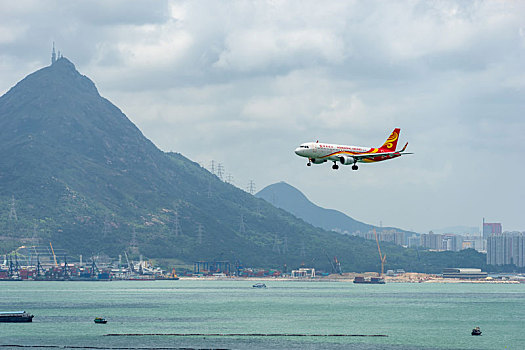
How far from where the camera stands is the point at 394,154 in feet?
630

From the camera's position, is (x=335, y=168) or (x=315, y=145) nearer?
(x=335, y=168)

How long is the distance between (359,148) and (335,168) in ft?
79.4

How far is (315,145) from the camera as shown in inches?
7372

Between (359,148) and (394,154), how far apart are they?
26.6 ft

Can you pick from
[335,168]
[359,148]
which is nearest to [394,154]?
[359,148]

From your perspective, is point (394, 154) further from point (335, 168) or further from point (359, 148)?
point (335, 168)

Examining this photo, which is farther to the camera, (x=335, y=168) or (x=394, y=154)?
(x=394, y=154)

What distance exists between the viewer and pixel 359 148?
195 m

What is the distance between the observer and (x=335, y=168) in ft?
566

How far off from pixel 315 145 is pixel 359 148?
42.3 ft

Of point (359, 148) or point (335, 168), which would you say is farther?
point (359, 148)

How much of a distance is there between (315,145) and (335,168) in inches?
630
